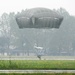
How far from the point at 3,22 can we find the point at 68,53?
34117 mm

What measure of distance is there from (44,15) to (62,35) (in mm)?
75525

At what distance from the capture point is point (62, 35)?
439ft

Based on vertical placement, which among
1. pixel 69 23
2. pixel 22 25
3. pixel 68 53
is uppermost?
pixel 22 25

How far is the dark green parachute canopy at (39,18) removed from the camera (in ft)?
192

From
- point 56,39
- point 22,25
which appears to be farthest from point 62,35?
point 22,25

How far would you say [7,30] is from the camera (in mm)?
148500

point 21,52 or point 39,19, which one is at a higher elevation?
point 39,19

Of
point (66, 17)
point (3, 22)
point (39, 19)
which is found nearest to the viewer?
point (39, 19)

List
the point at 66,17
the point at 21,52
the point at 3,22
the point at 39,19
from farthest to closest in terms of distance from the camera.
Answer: the point at 3,22, the point at 66,17, the point at 21,52, the point at 39,19

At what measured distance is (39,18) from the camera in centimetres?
5869

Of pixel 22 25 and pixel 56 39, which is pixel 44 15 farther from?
pixel 56 39

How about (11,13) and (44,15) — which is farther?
(11,13)

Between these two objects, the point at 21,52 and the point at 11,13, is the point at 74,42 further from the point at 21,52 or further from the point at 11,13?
the point at 11,13

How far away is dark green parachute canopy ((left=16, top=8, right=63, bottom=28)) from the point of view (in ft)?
192
